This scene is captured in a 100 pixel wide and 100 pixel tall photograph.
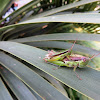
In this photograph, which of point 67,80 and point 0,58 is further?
point 0,58

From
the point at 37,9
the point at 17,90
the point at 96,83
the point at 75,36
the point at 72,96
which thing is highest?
the point at 37,9

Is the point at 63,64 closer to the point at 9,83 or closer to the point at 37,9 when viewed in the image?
the point at 9,83

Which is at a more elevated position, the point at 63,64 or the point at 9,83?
the point at 63,64

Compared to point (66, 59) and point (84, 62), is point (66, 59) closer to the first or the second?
point (66, 59)

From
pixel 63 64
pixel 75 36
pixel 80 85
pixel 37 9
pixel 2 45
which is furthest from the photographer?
pixel 37 9

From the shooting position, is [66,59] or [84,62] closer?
[84,62]

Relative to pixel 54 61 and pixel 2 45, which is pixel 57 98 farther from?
pixel 2 45

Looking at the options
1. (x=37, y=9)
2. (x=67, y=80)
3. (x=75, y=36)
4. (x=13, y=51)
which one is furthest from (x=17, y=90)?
(x=37, y=9)

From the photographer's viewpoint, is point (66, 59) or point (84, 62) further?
point (66, 59)

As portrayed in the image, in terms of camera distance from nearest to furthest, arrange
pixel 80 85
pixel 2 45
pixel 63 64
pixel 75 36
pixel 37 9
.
Answer: pixel 80 85 → pixel 63 64 → pixel 2 45 → pixel 75 36 → pixel 37 9

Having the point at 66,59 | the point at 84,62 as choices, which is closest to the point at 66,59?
the point at 66,59
